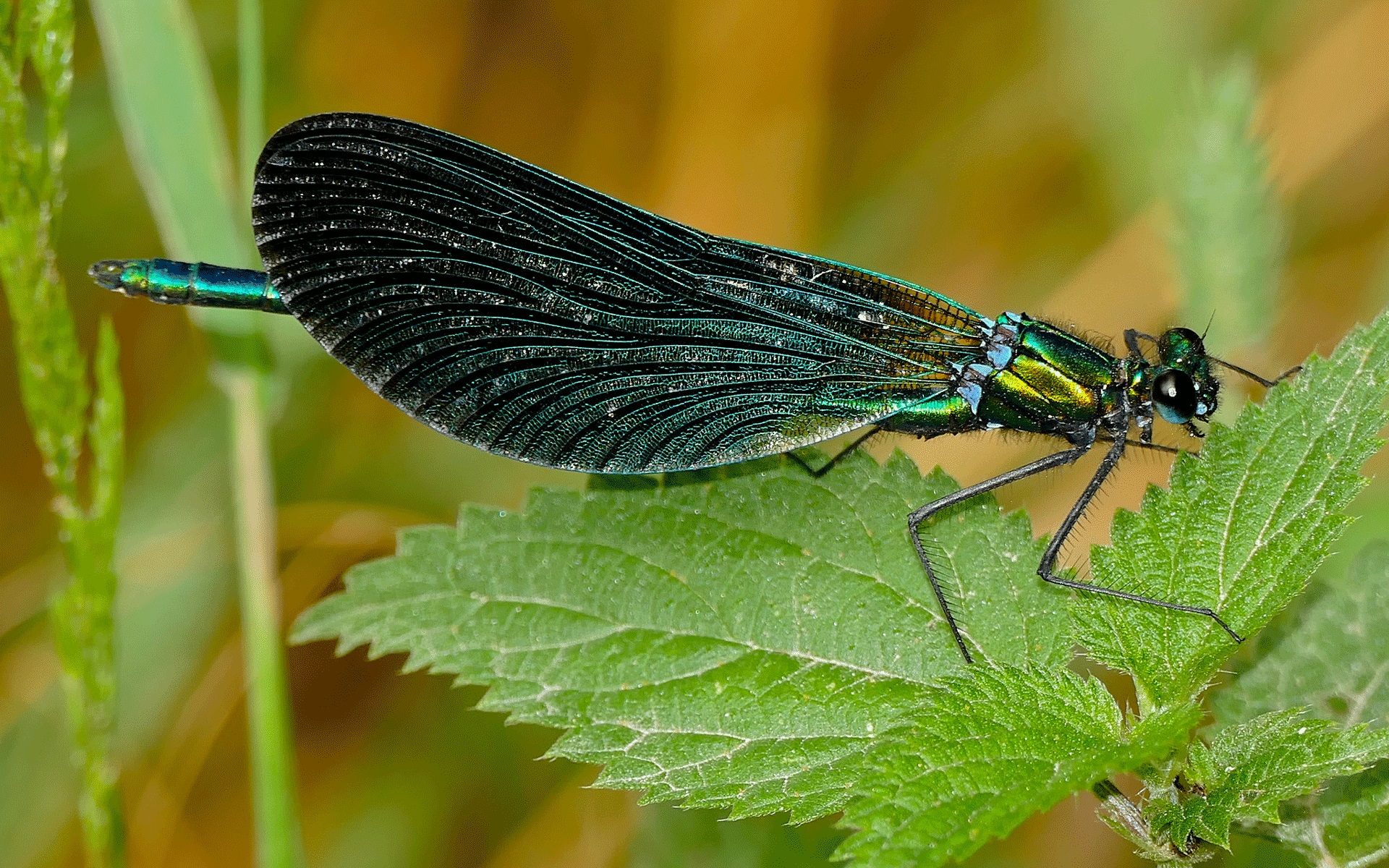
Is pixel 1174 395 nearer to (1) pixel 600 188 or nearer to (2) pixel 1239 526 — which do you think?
(2) pixel 1239 526

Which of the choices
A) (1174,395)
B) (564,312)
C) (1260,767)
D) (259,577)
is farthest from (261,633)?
(1174,395)

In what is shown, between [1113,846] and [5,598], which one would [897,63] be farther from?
[5,598]

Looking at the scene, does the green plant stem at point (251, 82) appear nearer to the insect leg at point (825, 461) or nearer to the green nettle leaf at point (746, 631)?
the green nettle leaf at point (746, 631)

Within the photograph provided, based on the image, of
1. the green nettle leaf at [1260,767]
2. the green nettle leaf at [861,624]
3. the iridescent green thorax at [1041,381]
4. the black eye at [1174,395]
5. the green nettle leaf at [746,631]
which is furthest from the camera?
the iridescent green thorax at [1041,381]

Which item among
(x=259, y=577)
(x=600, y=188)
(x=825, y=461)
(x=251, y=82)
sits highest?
(x=600, y=188)

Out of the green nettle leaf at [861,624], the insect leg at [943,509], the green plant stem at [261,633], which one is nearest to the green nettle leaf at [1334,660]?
the green nettle leaf at [861,624]

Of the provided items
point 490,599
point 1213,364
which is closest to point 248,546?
point 490,599

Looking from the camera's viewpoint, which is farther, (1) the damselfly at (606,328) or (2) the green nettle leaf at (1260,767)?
(1) the damselfly at (606,328)
